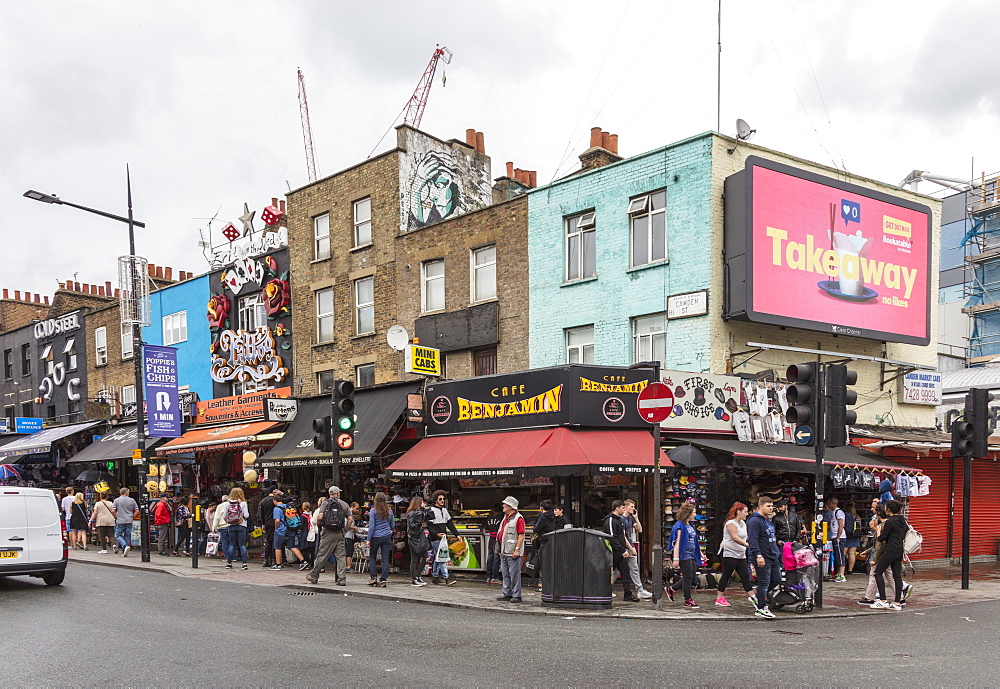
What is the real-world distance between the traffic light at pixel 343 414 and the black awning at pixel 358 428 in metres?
3.51

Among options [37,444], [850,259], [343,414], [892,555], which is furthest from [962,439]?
[37,444]

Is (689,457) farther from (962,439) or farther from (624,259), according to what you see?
(624,259)

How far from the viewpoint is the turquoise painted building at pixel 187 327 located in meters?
30.5

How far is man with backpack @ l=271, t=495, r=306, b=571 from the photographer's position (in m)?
18.6

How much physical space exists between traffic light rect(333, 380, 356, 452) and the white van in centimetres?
478

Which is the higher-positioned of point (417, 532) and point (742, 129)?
point (742, 129)

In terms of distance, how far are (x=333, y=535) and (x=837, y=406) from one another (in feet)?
29.2

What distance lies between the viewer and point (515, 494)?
18.3 meters

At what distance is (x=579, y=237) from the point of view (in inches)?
818

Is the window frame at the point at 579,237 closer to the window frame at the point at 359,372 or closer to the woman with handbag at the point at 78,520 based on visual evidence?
the window frame at the point at 359,372

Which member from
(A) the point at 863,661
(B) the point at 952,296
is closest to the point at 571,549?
(A) the point at 863,661

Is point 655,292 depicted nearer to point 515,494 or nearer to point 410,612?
point 515,494

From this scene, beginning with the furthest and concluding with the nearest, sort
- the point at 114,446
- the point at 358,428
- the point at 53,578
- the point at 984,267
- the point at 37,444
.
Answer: the point at 984,267 → the point at 37,444 → the point at 114,446 → the point at 358,428 → the point at 53,578

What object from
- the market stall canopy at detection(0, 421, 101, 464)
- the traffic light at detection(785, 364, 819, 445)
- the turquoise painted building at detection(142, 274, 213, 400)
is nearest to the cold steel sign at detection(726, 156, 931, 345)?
the traffic light at detection(785, 364, 819, 445)
